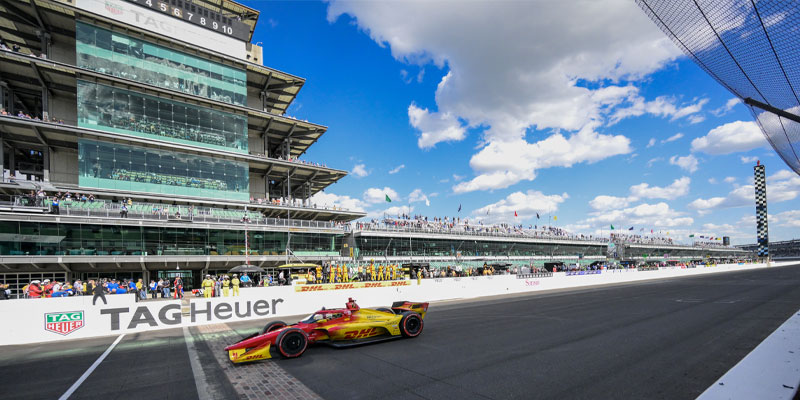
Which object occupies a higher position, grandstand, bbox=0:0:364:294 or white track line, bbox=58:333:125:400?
grandstand, bbox=0:0:364:294

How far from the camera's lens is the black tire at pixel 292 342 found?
949 centimetres

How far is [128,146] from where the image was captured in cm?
3459

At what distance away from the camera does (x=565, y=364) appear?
8164 mm

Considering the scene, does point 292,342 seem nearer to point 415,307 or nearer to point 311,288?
point 415,307

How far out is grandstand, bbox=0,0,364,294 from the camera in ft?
100

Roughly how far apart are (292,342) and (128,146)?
113 ft

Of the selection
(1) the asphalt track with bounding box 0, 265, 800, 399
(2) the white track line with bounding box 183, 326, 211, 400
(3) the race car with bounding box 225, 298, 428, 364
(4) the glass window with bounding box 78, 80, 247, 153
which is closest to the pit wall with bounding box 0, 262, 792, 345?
(1) the asphalt track with bounding box 0, 265, 800, 399

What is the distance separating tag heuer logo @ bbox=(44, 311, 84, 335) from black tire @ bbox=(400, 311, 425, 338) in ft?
40.5

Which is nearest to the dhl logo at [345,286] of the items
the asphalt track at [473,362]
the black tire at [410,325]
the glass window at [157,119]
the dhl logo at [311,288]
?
the dhl logo at [311,288]

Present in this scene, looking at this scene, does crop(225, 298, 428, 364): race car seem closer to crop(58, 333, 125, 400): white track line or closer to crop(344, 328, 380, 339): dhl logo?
crop(344, 328, 380, 339): dhl logo

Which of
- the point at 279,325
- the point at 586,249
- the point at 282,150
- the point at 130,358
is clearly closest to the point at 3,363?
the point at 130,358

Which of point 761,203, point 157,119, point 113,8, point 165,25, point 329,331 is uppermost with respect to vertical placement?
point 113,8

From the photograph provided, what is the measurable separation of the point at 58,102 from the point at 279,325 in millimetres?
39747

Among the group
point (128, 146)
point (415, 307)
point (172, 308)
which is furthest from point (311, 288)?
point (128, 146)
